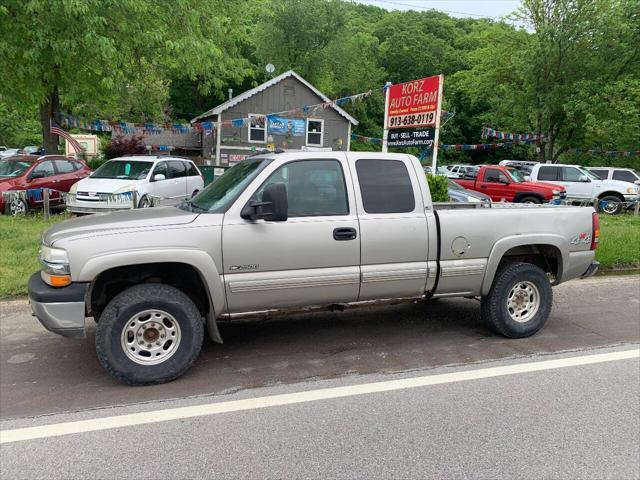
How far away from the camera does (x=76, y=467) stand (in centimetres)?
310

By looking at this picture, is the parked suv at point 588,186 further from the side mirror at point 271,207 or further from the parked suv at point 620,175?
the side mirror at point 271,207

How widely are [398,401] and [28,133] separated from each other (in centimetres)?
5670

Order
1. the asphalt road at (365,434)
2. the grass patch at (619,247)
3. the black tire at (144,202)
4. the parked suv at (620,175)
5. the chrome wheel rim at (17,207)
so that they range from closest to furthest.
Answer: the asphalt road at (365,434), the grass patch at (619,247), the chrome wheel rim at (17,207), the black tire at (144,202), the parked suv at (620,175)

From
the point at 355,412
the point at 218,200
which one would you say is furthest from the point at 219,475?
the point at 218,200

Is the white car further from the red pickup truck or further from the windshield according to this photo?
the red pickup truck

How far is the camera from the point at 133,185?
1336cm

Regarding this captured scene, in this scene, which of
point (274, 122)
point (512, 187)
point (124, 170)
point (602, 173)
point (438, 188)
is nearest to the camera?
point (438, 188)

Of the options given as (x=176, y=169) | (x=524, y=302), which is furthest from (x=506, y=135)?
(x=524, y=302)

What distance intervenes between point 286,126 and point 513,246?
2445 cm

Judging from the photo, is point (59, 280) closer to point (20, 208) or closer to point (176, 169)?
point (20, 208)

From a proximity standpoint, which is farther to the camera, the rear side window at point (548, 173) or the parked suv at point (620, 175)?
the rear side window at point (548, 173)

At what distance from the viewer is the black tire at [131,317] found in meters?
4.06

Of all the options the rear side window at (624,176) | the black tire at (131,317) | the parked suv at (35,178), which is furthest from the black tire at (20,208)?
the rear side window at (624,176)

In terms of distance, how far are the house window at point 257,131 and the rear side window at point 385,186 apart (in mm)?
24163
